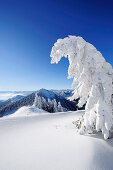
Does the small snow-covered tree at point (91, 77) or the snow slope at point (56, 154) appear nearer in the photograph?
the snow slope at point (56, 154)

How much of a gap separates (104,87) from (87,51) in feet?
6.14

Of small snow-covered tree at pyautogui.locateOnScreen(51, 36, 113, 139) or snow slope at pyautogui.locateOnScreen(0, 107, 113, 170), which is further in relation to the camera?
small snow-covered tree at pyautogui.locateOnScreen(51, 36, 113, 139)

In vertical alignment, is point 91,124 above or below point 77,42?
below

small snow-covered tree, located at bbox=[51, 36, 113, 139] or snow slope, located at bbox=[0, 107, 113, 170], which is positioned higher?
small snow-covered tree, located at bbox=[51, 36, 113, 139]

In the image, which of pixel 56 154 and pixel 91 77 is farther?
pixel 91 77

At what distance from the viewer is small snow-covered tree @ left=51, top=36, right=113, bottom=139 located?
4.02 meters

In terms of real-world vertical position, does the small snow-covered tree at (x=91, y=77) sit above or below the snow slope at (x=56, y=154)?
above

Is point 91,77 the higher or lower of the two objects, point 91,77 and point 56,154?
the higher

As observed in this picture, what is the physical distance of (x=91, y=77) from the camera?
493 centimetres

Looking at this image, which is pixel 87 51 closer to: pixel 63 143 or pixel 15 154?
pixel 63 143

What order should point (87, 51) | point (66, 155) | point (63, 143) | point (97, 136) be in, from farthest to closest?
point (97, 136), point (87, 51), point (63, 143), point (66, 155)

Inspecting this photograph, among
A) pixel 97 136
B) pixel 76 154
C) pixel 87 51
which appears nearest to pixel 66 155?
pixel 76 154

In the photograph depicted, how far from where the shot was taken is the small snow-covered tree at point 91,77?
13.2ft

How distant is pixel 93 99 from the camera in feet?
14.1
